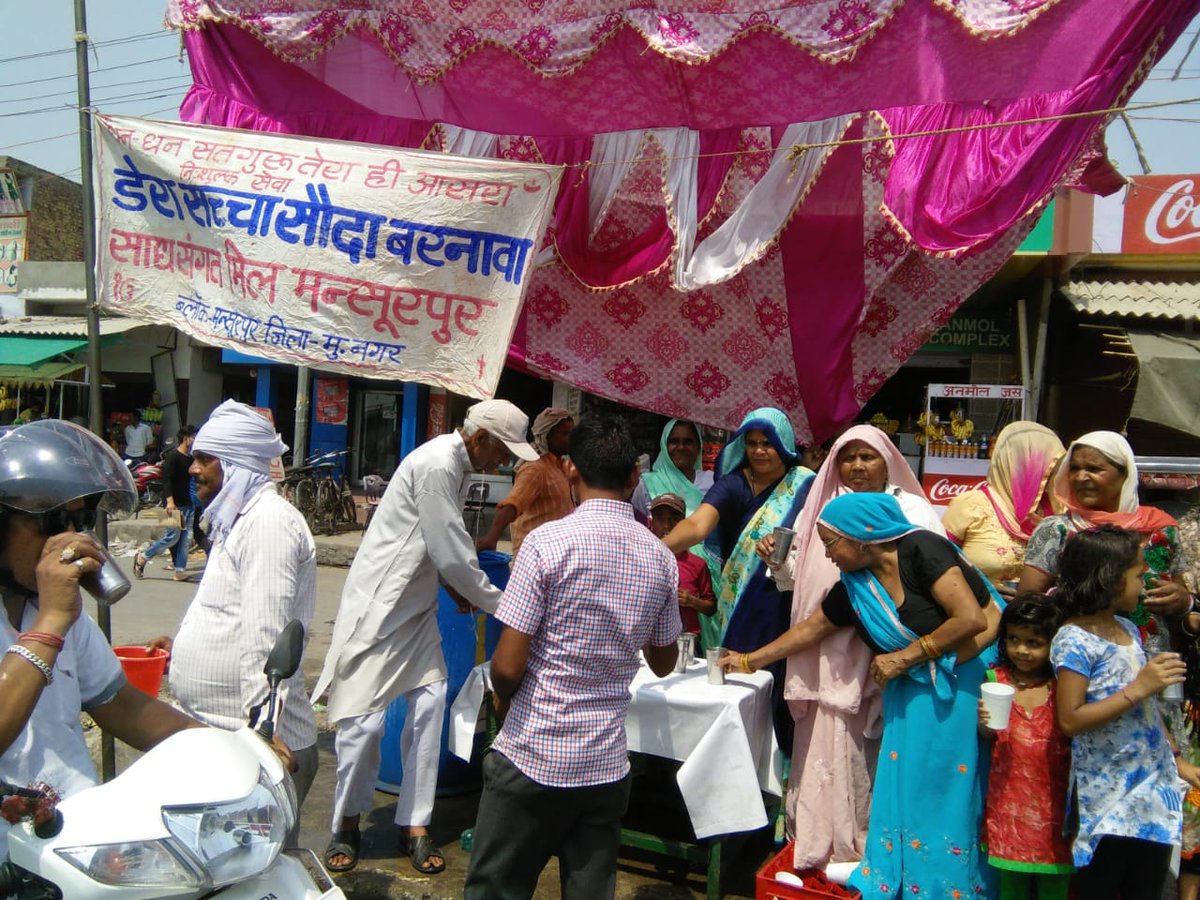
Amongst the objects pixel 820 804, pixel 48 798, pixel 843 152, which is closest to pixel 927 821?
pixel 820 804

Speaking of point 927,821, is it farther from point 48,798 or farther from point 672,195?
point 672,195

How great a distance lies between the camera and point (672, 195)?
15.0 ft

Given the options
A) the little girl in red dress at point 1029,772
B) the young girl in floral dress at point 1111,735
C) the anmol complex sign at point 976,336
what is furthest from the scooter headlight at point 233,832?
the anmol complex sign at point 976,336

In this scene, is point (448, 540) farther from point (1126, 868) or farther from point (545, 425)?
point (1126, 868)

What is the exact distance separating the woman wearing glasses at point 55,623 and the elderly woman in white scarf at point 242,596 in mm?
611

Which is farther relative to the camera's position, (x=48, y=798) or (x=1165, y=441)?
(x=1165, y=441)

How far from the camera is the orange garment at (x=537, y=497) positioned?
5289mm

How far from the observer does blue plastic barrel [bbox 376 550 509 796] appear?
4.23 meters

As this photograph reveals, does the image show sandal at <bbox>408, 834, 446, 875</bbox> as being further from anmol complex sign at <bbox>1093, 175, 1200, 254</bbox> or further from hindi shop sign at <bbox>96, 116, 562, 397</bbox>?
anmol complex sign at <bbox>1093, 175, 1200, 254</bbox>

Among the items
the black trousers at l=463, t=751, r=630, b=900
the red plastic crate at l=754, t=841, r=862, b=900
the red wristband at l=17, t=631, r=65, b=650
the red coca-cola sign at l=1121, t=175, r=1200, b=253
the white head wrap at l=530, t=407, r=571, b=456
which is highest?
the red coca-cola sign at l=1121, t=175, r=1200, b=253

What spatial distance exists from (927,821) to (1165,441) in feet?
25.4

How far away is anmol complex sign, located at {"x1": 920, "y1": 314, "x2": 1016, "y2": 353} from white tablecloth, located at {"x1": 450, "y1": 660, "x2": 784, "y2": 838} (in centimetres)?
717

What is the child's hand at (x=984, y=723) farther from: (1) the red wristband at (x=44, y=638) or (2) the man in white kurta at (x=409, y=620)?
(1) the red wristband at (x=44, y=638)

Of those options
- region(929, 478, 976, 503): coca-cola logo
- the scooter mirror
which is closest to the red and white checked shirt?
the scooter mirror
